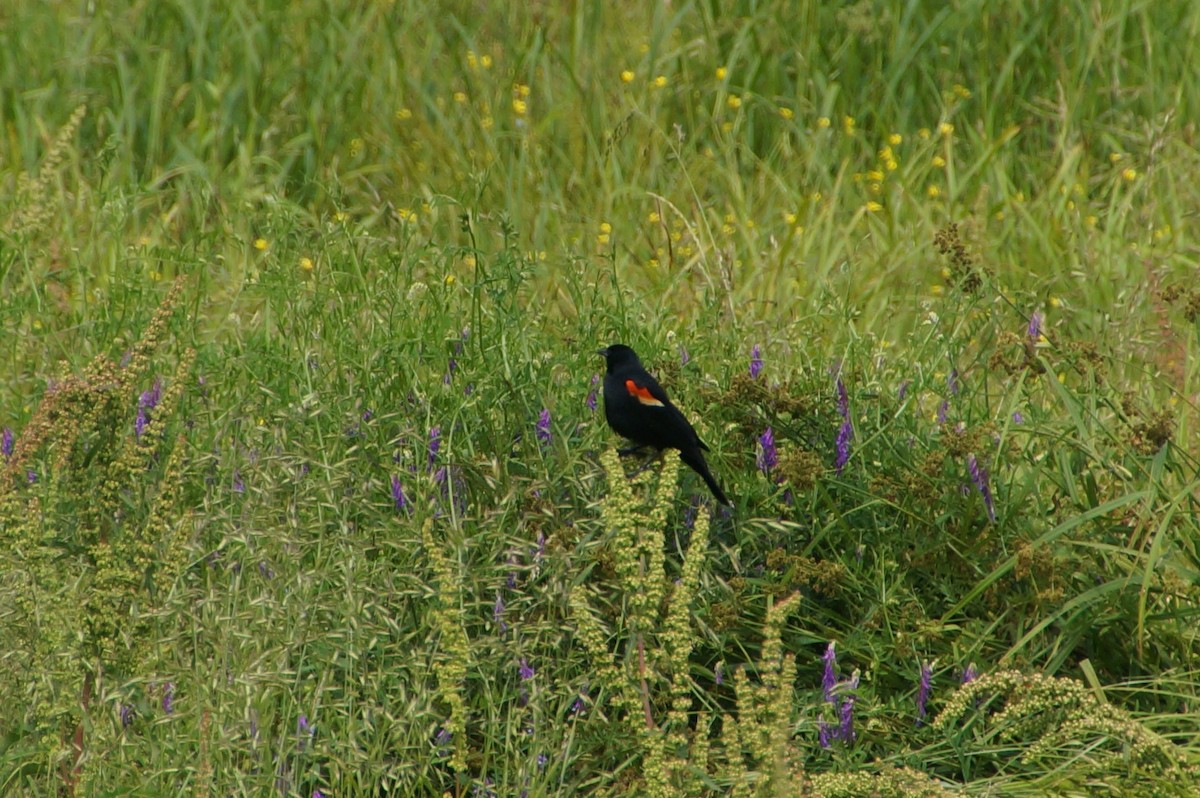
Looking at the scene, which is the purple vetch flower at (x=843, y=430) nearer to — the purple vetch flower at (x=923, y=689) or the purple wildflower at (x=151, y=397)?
the purple vetch flower at (x=923, y=689)

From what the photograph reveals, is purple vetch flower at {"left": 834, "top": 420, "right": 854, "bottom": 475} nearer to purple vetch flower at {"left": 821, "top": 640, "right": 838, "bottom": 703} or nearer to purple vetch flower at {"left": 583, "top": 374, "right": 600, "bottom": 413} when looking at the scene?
purple vetch flower at {"left": 821, "top": 640, "right": 838, "bottom": 703}

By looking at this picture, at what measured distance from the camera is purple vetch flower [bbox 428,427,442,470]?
12.1 ft

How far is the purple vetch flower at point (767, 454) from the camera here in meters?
3.71

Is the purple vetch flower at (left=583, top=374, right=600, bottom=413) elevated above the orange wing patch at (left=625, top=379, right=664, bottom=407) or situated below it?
below

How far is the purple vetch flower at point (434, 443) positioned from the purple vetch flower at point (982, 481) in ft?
3.96

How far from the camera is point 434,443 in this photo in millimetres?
3734

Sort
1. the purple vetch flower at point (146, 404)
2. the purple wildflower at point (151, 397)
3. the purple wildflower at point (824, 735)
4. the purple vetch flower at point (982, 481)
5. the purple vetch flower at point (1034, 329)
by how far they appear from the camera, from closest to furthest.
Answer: the purple wildflower at point (824, 735) → the purple vetch flower at point (982, 481) → the purple vetch flower at point (1034, 329) → the purple vetch flower at point (146, 404) → the purple wildflower at point (151, 397)

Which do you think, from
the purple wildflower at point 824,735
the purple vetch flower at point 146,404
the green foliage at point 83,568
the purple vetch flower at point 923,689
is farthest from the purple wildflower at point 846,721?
the purple vetch flower at point 146,404

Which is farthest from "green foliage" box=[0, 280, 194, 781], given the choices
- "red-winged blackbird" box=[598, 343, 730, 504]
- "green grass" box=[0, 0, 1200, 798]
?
"red-winged blackbird" box=[598, 343, 730, 504]

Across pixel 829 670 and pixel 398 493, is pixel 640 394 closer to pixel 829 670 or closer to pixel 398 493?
pixel 398 493

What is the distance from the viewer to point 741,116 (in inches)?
266

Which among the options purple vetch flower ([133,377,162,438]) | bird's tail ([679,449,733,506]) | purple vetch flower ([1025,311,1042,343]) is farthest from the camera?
purple vetch flower ([133,377,162,438])

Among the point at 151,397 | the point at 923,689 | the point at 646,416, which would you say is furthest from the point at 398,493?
the point at 923,689

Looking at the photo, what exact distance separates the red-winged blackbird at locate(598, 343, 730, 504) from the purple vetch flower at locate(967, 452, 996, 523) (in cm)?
56
